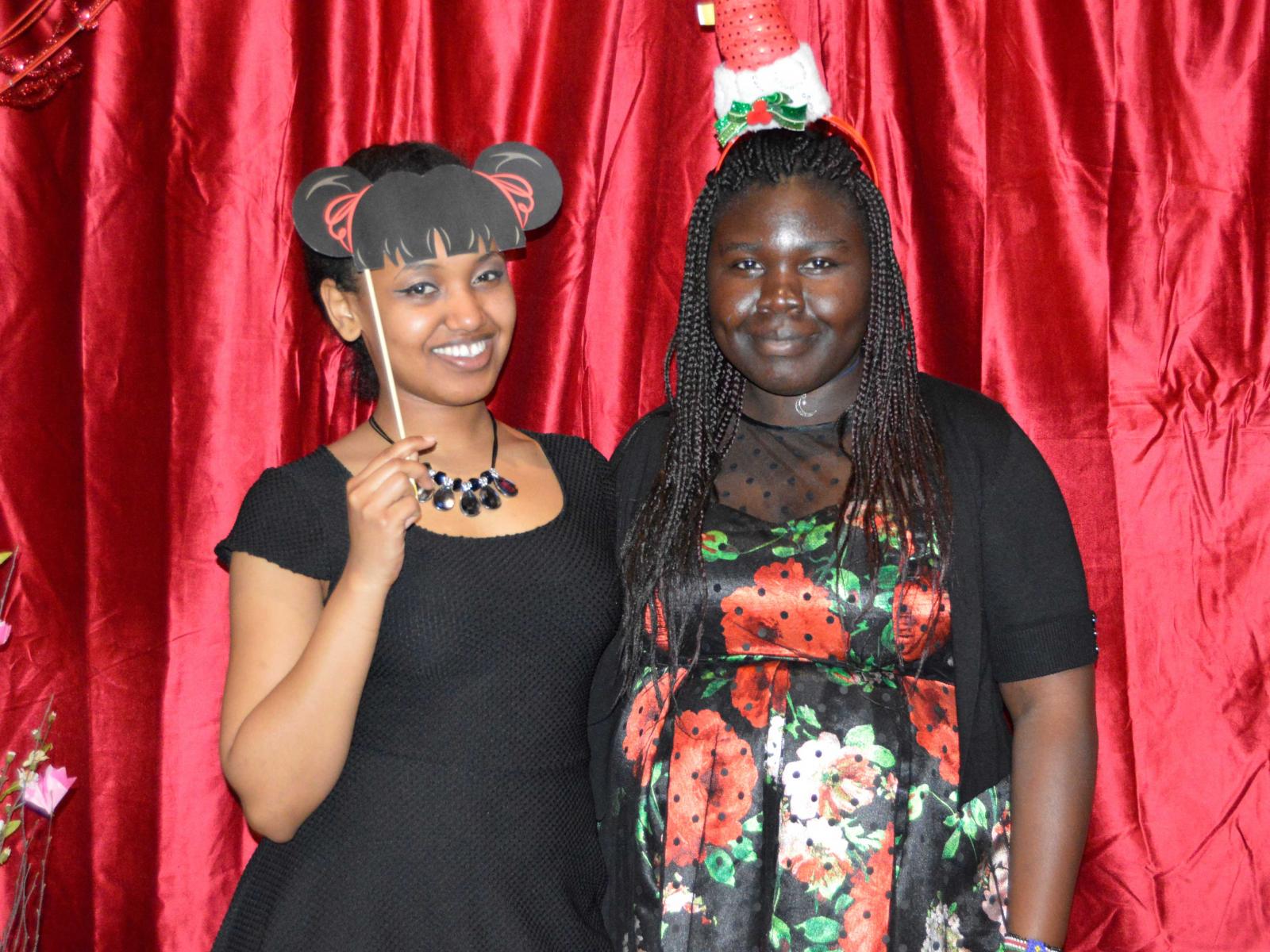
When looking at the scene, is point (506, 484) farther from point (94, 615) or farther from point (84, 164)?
point (84, 164)

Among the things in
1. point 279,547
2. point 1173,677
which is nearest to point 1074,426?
point 1173,677

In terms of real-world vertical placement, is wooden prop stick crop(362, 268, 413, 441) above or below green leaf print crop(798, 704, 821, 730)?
above

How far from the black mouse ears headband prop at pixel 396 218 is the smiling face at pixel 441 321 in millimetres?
14

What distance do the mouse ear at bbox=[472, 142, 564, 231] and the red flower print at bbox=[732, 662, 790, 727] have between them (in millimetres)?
554

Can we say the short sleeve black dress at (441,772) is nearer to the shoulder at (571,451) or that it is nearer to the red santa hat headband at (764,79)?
the shoulder at (571,451)

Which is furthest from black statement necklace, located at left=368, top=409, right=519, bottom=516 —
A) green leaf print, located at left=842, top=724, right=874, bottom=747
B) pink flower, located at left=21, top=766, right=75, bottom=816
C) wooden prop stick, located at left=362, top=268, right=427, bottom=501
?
pink flower, located at left=21, top=766, right=75, bottom=816

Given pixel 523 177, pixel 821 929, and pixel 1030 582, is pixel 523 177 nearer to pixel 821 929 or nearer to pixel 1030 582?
pixel 1030 582

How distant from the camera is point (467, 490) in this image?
136 centimetres

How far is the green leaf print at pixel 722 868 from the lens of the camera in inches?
50.4

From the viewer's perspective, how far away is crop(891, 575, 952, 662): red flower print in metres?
1.33

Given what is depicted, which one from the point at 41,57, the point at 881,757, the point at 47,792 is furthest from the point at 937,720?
the point at 41,57

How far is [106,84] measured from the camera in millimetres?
1702

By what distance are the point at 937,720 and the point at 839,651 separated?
13 centimetres

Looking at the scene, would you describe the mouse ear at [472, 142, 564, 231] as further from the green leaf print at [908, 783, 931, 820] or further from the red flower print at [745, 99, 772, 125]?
the green leaf print at [908, 783, 931, 820]
